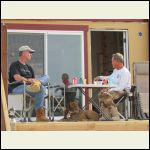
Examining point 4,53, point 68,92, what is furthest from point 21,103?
point 4,53

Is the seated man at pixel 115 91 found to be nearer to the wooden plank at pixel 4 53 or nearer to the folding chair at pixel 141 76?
the folding chair at pixel 141 76

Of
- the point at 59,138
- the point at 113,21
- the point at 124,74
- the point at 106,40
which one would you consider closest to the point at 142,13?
the point at 124,74

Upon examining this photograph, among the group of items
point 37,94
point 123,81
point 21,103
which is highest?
point 123,81

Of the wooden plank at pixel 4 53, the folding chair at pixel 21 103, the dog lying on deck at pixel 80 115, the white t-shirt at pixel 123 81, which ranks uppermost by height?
the wooden plank at pixel 4 53

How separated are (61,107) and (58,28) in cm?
154

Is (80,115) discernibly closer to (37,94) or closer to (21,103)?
(37,94)

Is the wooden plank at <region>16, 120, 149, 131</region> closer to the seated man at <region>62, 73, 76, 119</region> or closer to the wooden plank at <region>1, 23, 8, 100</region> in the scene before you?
the wooden plank at <region>1, 23, 8, 100</region>

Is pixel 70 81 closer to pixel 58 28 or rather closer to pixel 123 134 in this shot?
pixel 58 28

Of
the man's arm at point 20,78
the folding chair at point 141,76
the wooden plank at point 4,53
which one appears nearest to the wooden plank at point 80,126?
the wooden plank at point 4,53

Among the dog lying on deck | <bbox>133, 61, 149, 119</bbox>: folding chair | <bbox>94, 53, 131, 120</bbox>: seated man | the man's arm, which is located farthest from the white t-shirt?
<bbox>133, 61, 149, 119</bbox>: folding chair

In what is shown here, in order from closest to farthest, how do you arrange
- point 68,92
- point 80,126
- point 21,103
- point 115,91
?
point 80,126 < point 21,103 < point 115,91 < point 68,92

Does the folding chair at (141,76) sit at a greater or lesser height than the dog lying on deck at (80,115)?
greater

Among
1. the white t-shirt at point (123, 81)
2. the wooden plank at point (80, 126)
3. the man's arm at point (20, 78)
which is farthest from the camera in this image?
the white t-shirt at point (123, 81)

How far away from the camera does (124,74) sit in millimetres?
6832
